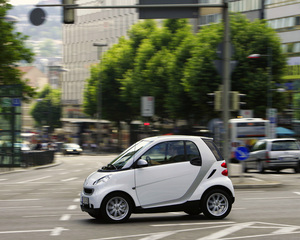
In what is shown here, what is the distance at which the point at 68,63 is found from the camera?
4540 inches

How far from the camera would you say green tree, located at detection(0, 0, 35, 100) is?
29.2 metres

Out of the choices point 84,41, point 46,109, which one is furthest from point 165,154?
point 46,109

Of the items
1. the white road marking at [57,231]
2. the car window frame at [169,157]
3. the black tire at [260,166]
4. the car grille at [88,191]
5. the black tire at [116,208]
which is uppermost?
the car window frame at [169,157]

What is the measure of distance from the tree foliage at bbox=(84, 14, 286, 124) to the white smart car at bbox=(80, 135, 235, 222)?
3118 cm

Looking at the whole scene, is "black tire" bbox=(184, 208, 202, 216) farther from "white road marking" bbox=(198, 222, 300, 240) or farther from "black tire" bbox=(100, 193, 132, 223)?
"black tire" bbox=(100, 193, 132, 223)

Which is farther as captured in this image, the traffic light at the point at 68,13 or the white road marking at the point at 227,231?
the traffic light at the point at 68,13

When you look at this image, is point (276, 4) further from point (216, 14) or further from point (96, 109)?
point (96, 109)

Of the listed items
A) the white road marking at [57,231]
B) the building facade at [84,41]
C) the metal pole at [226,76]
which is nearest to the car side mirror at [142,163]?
the white road marking at [57,231]

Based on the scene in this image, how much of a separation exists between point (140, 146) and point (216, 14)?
63748 mm

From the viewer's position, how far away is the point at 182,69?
48.6m

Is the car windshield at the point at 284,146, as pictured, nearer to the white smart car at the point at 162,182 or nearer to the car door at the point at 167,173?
the white smart car at the point at 162,182

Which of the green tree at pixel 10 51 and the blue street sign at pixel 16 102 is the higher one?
the green tree at pixel 10 51

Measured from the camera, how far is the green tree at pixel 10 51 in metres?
29.2

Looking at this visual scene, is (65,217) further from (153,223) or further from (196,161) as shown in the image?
(196,161)
